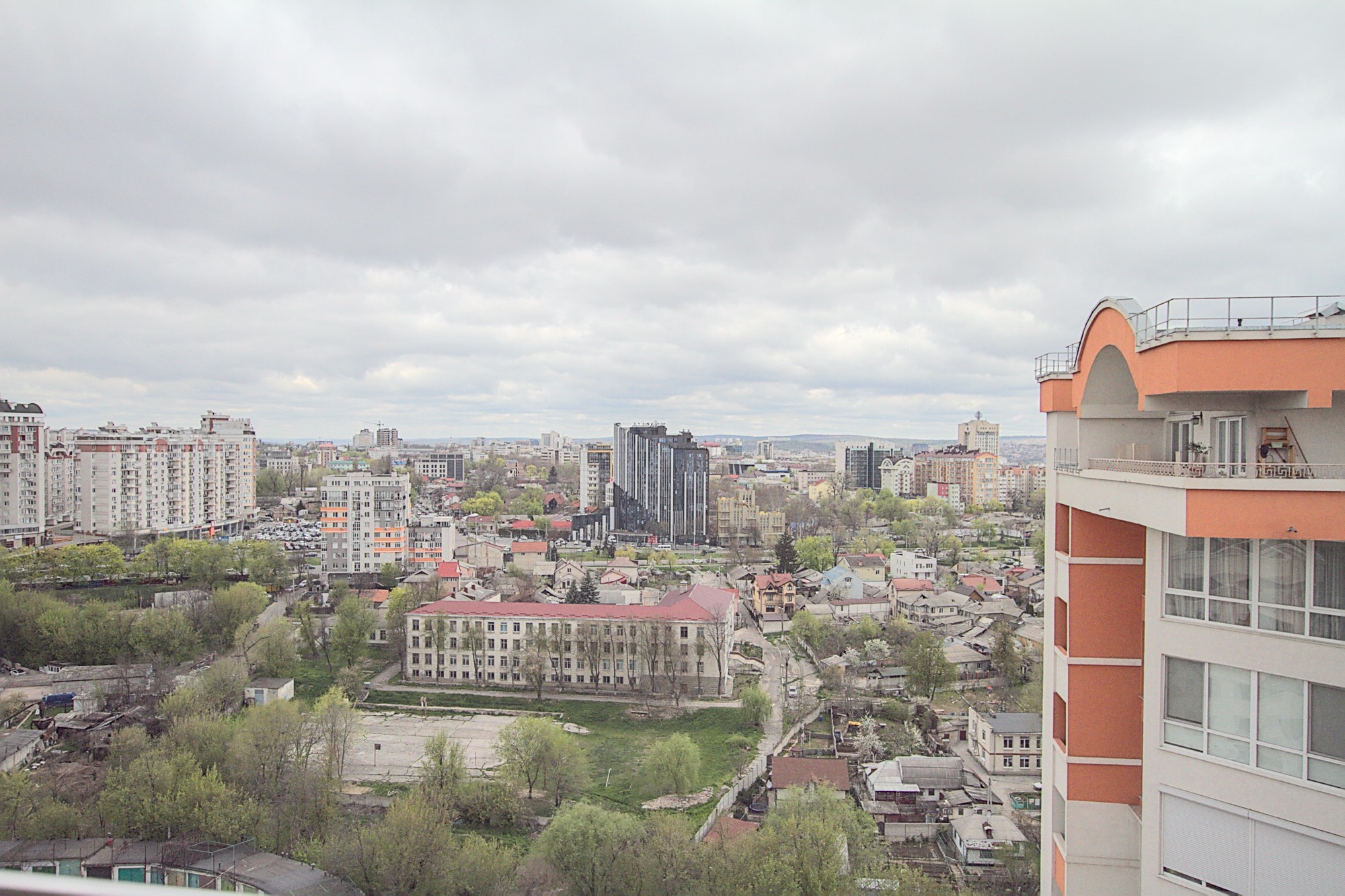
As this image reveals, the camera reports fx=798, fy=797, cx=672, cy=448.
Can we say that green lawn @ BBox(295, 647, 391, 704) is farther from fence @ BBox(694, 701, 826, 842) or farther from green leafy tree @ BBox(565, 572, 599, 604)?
fence @ BBox(694, 701, 826, 842)

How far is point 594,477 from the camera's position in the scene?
33969 mm

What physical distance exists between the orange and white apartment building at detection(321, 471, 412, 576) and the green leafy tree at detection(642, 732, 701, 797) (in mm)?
11939

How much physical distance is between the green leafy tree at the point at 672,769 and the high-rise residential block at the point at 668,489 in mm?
18965

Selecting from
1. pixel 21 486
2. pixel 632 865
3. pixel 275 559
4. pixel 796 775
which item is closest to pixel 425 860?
pixel 632 865

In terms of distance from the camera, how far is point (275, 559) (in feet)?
56.4

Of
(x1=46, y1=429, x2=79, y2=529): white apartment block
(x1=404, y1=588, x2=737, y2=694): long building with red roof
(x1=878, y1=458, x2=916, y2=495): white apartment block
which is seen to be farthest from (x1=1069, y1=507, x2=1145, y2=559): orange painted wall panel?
(x1=878, y1=458, x2=916, y2=495): white apartment block

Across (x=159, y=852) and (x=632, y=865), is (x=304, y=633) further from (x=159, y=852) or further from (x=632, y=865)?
(x=632, y=865)

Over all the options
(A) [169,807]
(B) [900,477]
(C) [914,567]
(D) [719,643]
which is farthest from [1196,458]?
(B) [900,477]

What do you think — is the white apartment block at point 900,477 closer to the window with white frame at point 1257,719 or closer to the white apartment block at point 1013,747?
the white apartment block at point 1013,747

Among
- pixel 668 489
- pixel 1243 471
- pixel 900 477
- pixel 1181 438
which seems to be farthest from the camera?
pixel 900 477

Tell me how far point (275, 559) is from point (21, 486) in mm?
6952

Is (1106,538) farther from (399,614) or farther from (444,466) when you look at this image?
(444,466)

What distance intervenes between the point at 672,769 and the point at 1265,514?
7119mm

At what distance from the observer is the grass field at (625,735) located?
8.27 meters
